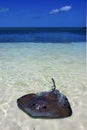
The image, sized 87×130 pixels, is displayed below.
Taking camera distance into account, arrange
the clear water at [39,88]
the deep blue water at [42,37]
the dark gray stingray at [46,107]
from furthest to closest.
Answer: the deep blue water at [42,37]
the clear water at [39,88]
the dark gray stingray at [46,107]

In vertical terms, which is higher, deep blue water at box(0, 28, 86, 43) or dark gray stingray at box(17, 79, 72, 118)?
dark gray stingray at box(17, 79, 72, 118)

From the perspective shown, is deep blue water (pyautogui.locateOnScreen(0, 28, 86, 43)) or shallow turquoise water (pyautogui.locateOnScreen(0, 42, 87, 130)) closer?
shallow turquoise water (pyautogui.locateOnScreen(0, 42, 87, 130))

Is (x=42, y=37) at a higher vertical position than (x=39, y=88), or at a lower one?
lower

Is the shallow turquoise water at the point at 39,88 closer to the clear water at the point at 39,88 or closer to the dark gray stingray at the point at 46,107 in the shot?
the clear water at the point at 39,88

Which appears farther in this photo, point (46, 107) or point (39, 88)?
point (39, 88)

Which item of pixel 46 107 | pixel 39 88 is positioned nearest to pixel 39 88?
pixel 39 88

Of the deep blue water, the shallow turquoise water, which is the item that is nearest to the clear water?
the shallow turquoise water

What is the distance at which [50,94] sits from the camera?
13.7ft

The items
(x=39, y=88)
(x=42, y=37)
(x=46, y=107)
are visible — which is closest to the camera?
(x=46, y=107)

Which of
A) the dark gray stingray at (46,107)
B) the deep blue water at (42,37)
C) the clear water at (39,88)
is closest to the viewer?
the dark gray stingray at (46,107)

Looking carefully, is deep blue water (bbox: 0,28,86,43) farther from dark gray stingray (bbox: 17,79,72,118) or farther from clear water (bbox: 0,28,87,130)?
dark gray stingray (bbox: 17,79,72,118)

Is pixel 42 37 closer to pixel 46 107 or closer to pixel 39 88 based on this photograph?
pixel 39 88

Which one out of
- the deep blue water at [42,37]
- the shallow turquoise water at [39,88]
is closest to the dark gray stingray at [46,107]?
the shallow turquoise water at [39,88]

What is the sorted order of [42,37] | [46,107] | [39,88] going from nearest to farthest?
[46,107] < [39,88] < [42,37]
